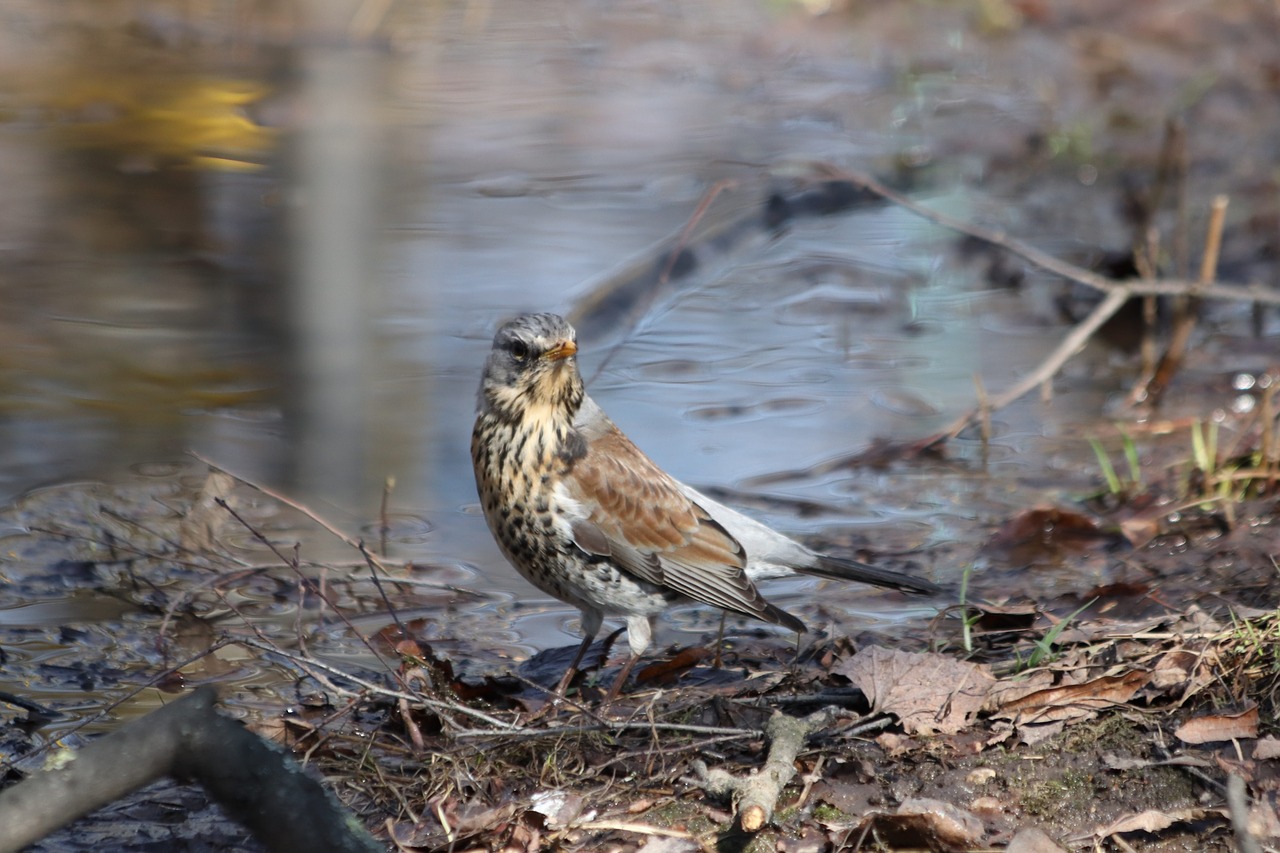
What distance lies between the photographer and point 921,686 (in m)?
3.71

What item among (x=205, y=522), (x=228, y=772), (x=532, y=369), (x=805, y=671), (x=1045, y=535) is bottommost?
(x=1045, y=535)

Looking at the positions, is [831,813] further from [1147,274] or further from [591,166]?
[591,166]

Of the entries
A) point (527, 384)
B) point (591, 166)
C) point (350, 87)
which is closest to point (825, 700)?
point (527, 384)

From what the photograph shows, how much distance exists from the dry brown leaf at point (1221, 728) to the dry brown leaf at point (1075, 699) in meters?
0.21

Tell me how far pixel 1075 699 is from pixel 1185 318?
14.6 ft

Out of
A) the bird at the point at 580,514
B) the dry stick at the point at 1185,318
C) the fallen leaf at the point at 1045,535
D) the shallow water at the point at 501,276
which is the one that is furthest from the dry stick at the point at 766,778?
the dry stick at the point at 1185,318

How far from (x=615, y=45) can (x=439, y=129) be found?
4687 millimetres

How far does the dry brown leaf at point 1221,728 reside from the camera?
3461 mm

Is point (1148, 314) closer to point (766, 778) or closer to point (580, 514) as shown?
point (580, 514)

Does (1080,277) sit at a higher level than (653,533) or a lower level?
higher

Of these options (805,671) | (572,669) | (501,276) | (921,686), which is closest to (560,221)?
(501,276)

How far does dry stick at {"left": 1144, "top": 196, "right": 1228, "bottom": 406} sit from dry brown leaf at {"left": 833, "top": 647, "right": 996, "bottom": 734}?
3752mm

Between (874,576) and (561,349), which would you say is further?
(874,576)

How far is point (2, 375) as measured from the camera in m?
7.82
